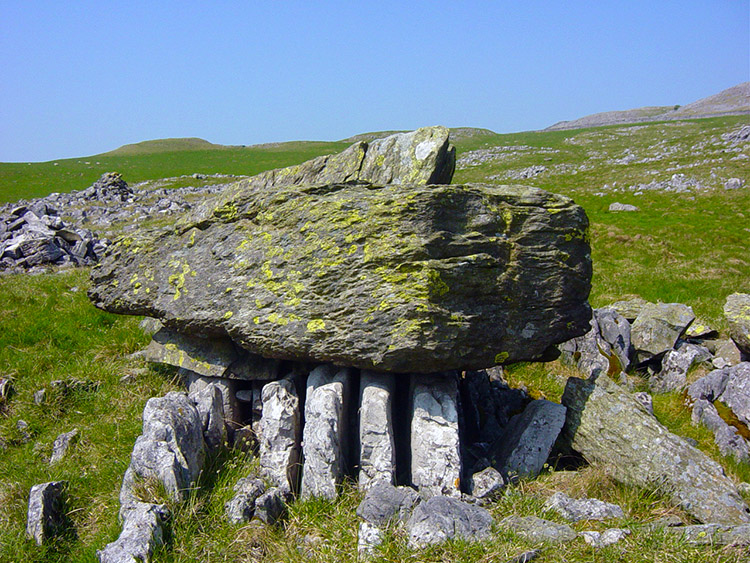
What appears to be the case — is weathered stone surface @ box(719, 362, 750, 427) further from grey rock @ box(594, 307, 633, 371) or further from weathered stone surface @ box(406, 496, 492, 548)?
weathered stone surface @ box(406, 496, 492, 548)

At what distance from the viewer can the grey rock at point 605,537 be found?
234 inches

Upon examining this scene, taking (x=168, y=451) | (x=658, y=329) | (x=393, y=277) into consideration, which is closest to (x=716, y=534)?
(x=393, y=277)

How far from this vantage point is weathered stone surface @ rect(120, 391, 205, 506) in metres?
6.99

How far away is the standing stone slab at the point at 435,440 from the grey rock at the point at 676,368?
806cm

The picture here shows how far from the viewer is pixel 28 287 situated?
16.1 m

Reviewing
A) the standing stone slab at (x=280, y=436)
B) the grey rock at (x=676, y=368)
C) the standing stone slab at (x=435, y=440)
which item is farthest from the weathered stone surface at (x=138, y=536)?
the grey rock at (x=676, y=368)

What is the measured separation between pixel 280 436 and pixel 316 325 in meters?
1.87

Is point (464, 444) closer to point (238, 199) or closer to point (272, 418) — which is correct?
point (272, 418)

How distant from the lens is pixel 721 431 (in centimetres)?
1027

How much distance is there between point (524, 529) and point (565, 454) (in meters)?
3.02

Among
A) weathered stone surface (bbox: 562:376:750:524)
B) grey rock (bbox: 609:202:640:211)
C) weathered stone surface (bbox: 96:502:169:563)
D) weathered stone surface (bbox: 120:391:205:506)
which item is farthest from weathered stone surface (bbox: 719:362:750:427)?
grey rock (bbox: 609:202:640:211)

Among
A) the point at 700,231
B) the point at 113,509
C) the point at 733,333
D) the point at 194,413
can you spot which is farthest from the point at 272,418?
the point at 700,231

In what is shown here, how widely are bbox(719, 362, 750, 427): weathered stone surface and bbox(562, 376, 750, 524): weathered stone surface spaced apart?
3960mm

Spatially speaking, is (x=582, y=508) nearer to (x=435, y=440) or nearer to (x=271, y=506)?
(x=435, y=440)
